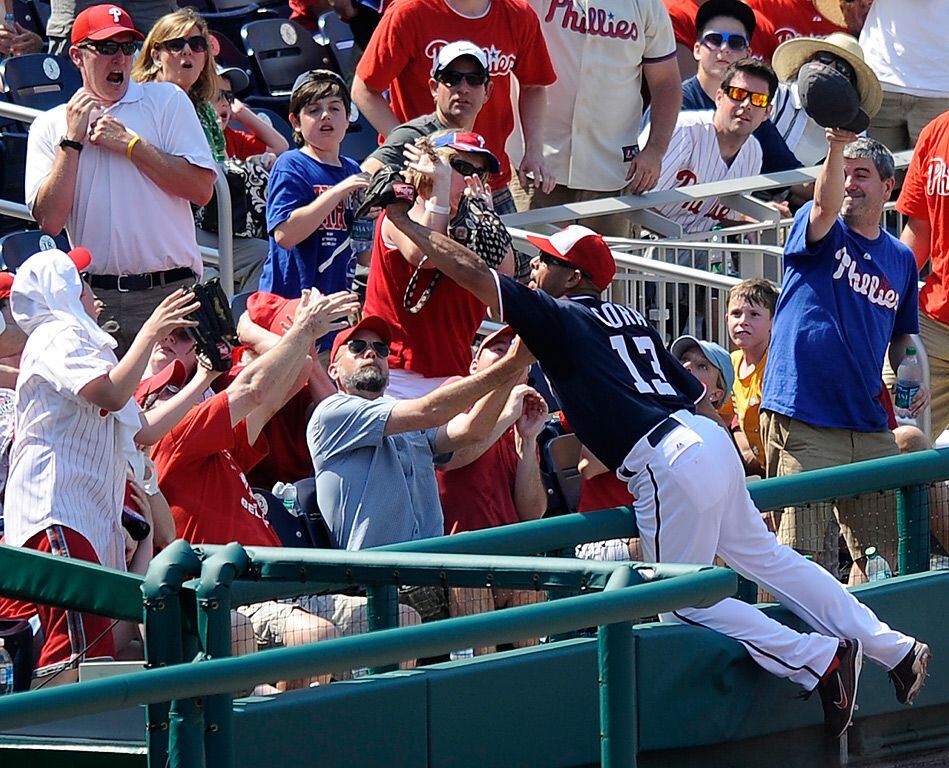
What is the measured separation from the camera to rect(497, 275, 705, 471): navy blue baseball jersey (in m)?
5.09

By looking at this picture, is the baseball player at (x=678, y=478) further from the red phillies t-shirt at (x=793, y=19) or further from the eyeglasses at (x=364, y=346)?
the red phillies t-shirt at (x=793, y=19)

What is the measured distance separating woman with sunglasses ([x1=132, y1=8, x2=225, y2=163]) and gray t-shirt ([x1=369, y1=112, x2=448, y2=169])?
1.20 m

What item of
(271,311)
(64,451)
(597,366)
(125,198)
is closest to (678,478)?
(597,366)

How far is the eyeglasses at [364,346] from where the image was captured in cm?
587

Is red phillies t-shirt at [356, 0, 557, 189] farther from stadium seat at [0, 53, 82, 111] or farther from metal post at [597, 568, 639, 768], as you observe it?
metal post at [597, 568, 639, 768]

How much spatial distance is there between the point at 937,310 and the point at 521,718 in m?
3.58

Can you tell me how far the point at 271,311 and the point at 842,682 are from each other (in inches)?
96.8

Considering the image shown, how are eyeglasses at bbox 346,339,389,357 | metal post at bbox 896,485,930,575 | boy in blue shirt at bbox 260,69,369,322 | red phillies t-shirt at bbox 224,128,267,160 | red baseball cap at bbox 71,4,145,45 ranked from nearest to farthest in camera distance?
metal post at bbox 896,485,930,575 → eyeglasses at bbox 346,339,389,357 → red baseball cap at bbox 71,4,145,45 → boy in blue shirt at bbox 260,69,369,322 → red phillies t-shirt at bbox 224,128,267,160

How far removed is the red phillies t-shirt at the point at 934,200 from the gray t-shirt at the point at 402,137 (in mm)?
2128

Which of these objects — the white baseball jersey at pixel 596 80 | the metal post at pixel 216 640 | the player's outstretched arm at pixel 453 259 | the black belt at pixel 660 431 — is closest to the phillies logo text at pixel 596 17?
the white baseball jersey at pixel 596 80

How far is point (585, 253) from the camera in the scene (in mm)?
5383

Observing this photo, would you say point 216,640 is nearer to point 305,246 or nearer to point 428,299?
point 428,299

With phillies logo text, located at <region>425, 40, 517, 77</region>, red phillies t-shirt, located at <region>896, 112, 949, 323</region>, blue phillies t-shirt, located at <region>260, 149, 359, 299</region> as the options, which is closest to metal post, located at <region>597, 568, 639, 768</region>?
blue phillies t-shirt, located at <region>260, 149, 359, 299</region>

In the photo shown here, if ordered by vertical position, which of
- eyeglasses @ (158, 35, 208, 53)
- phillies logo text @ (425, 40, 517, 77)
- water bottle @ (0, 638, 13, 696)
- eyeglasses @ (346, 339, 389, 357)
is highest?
eyeglasses @ (158, 35, 208, 53)
